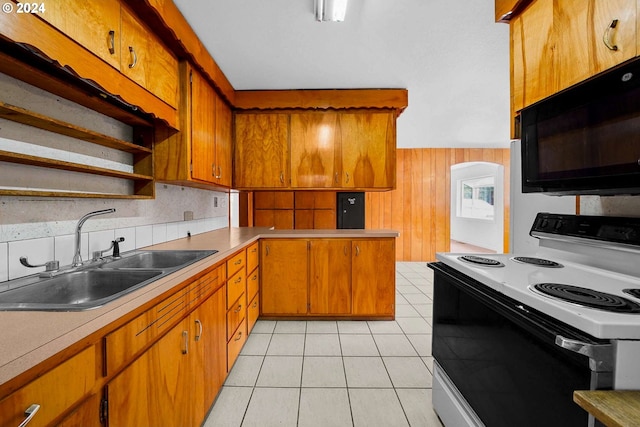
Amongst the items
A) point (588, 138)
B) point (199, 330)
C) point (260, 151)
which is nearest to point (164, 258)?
point (199, 330)

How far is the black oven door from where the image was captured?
0.73m

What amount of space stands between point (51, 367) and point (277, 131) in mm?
2833

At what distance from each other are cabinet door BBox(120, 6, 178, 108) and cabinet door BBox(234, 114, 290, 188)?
3.93ft

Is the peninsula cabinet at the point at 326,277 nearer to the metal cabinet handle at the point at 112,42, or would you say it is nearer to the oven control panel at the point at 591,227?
the oven control panel at the point at 591,227

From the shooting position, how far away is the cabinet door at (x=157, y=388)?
2.82 ft

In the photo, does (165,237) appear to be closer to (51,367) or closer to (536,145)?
(51,367)

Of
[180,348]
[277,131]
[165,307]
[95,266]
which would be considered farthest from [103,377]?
[277,131]

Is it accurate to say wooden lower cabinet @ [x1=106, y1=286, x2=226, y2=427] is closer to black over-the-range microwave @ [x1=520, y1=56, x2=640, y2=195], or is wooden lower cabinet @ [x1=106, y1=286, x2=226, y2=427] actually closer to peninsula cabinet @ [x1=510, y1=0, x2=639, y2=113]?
black over-the-range microwave @ [x1=520, y1=56, x2=640, y2=195]

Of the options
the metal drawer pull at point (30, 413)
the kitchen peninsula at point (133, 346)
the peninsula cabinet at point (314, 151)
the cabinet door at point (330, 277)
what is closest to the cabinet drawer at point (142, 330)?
the kitchen peninsula at point (133, 346)

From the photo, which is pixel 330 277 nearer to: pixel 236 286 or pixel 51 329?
pixel 236 286

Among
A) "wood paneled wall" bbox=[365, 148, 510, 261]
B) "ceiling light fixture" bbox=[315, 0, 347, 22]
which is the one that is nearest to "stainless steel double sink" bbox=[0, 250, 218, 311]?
"ceiling light fixture" bbox=[315, 0, 347, 22]

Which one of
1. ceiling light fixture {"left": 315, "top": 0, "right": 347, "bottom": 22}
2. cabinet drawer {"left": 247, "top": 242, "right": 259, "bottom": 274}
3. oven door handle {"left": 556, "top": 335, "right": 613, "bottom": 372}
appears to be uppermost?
ceiling light fixture {"left": 315, "top": 0, "right": 347, "bottom": 22}

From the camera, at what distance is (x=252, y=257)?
2.63m

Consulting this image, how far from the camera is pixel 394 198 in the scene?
6363 millimetres
